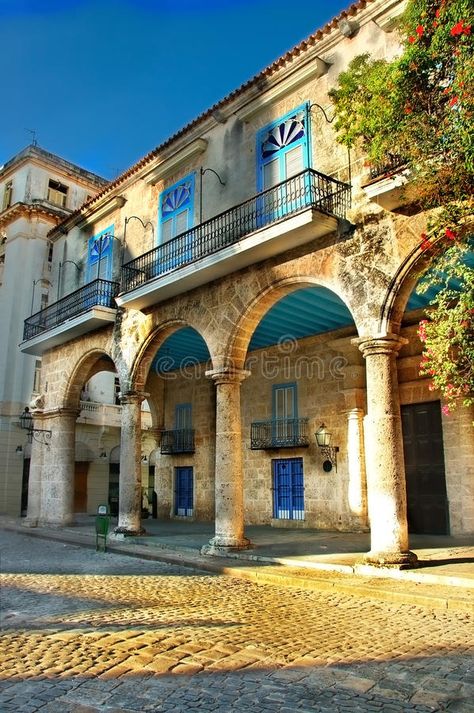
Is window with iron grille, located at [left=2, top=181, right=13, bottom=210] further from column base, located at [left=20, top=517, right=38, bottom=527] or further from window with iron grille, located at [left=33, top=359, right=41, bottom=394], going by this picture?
column base, located at [left=20, top=517, right=38, bottom=527]

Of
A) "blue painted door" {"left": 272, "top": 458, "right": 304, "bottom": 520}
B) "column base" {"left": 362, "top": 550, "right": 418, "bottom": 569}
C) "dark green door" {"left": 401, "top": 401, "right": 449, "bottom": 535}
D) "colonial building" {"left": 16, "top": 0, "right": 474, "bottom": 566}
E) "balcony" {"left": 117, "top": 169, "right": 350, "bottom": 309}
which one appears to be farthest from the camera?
"blue painted door" {"left": 272, "top": 458, "right": 304, "bottom": 520}

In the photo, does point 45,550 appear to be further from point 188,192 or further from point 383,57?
point 383,57

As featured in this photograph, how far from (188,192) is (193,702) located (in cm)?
1098

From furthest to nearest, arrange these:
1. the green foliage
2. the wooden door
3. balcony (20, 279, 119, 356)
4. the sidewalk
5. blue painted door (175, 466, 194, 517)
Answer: the wooden door, blue painted door (175, 466, 194, 517), balcony (20, 279, 119, 356), the sidewalk, the green foliage

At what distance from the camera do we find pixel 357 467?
13.1 m

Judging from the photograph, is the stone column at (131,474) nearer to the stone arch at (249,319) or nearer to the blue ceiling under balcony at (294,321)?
the blue ceiling under balcony at (294,321)

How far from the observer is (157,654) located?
471cm

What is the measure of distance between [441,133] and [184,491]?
14257 millimetres

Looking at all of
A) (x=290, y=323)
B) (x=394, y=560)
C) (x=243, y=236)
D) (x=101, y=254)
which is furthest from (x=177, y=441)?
(x=394, y=560)

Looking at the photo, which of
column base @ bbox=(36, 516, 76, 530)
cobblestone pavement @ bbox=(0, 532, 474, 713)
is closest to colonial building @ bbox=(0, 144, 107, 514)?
column base @ bbox=(36, 516, 76, 530)

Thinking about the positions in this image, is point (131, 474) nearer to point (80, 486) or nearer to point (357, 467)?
point (357, 467)

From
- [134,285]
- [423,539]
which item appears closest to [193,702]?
[423,539]

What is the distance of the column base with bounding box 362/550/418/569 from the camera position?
774 centimetres

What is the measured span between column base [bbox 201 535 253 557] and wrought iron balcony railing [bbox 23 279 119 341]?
6.60 metres
